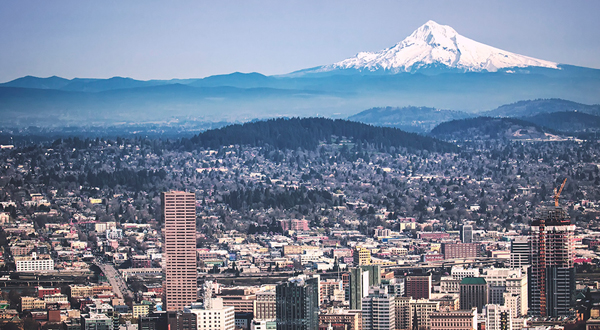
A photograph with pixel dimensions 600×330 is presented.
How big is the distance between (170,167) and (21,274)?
5529 centimetres

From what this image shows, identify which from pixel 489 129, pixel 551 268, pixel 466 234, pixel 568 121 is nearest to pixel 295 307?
pixel 551 268

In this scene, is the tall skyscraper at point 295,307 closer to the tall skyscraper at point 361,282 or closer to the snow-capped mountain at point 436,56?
the tall skyscraper at point 361,282

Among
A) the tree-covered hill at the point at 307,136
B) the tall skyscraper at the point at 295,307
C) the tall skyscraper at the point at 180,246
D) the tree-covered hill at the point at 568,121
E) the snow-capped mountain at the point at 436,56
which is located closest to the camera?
the tall skyscraper at the point at 295,307

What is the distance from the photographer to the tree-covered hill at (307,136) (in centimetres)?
12338

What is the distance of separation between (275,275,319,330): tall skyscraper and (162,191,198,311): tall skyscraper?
28.0 ft

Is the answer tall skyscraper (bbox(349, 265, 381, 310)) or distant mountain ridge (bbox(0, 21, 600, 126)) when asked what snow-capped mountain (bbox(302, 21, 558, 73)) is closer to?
distant mountain ridge (bbox(0, 21, 600, 126))

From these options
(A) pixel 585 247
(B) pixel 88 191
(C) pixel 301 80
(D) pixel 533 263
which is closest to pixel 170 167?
(B) pixel 88 191

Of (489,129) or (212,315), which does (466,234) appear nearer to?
(212,315)

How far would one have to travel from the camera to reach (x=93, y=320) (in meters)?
40.1

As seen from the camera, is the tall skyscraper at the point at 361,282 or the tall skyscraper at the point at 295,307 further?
the tall skyscraper at the point at 361,282

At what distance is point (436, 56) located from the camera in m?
189

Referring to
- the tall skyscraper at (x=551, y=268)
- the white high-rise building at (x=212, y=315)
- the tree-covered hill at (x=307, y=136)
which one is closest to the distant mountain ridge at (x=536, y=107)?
the tree-covered hill at (x=307, y=136)

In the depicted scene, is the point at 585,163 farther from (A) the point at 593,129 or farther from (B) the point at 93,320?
(B) the point at 93,320

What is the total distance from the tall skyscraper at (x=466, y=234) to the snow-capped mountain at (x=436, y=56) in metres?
105
